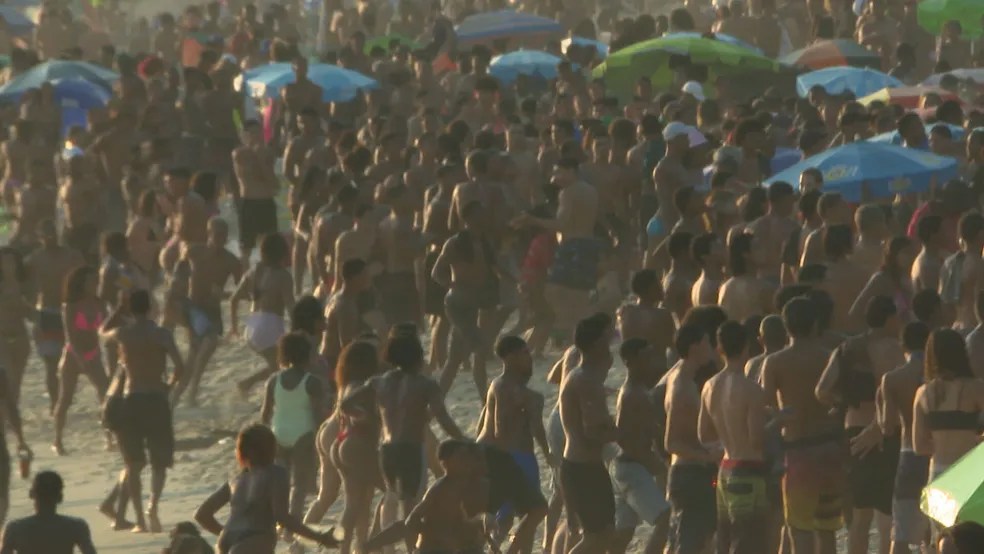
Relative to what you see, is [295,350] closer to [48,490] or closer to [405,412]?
[405,412]

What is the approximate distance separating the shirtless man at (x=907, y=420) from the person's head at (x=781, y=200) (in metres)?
3.19

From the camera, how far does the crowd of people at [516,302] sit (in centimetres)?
1070

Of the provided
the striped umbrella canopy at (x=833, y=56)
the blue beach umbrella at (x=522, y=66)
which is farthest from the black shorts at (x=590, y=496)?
the blue beach umbrella at (x=522, y=66)

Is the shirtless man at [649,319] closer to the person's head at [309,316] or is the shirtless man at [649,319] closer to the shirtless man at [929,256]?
the shirtless man at [929,256]

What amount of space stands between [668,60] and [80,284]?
9.21m

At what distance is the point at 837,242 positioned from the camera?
Answer: 41.4 feet

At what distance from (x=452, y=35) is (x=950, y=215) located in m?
14.6

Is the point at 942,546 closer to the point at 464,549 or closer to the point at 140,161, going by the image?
the point at 464,549

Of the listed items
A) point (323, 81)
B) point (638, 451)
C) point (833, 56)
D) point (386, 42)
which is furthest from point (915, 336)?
point (386, 42)

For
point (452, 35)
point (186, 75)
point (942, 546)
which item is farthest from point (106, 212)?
point (942, 546)

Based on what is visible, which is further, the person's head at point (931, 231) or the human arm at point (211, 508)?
the person's head at point (931, 231)

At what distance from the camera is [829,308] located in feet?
36.9

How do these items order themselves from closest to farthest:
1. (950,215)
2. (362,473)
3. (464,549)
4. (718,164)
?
(464,549)
(362,473)
(950,215)
(718,164)

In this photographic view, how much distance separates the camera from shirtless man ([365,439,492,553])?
1002 cm
